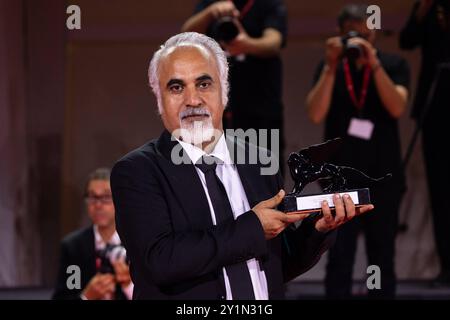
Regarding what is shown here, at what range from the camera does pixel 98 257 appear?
326 centimetres

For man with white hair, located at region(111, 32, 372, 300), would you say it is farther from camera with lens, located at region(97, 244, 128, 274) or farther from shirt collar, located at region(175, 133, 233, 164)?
camera with lens, located at region(97, 244, 128, 274)

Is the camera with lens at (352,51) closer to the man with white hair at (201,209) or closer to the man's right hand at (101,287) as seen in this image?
the man's right hand at (101,287)

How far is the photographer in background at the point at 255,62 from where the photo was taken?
11.8 ft

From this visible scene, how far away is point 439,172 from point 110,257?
1.76 m

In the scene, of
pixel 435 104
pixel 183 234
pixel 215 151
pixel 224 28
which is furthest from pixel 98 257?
pixel 435 104

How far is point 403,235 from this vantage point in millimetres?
4688

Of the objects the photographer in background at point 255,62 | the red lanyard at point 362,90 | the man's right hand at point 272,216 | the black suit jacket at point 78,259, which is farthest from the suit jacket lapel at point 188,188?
the red lanyard at point 362,90

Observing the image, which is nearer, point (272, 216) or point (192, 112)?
point (272, 216)

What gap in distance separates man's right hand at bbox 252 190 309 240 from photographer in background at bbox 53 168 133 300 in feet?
4.65

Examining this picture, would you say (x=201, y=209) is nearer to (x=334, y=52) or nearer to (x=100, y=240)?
(x=100, y=240)

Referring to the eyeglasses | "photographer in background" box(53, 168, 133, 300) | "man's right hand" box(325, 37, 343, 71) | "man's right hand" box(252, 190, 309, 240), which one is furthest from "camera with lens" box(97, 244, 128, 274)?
"man's right hand" box(252, 190, 309, 240)

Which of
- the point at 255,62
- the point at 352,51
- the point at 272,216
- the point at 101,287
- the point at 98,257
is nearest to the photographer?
the point at 272,216

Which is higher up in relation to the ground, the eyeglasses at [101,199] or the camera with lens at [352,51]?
the camera with lens at [352,51]

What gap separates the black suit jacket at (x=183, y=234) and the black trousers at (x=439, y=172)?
2322 millimetres
